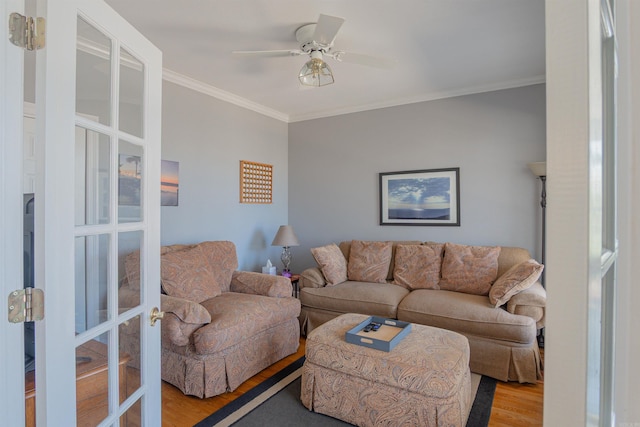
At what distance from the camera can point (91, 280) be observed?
1081mm

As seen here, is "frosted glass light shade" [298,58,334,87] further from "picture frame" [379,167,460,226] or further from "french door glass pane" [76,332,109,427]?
"french door glass pane" [76,332,109,427]

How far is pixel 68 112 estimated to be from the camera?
0.92 meters

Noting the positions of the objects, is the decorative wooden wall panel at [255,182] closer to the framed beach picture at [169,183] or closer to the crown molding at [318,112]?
the crown molding at [318,112]

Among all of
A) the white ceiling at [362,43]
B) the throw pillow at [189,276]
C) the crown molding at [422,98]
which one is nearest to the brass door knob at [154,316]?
the throw pillow at [189,276]

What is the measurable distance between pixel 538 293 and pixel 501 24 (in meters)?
2.02

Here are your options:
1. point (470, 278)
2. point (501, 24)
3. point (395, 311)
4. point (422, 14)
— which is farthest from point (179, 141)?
point (470, 278)

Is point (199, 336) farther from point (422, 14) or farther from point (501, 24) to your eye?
point (501, 24)

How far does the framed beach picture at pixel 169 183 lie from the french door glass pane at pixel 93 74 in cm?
221

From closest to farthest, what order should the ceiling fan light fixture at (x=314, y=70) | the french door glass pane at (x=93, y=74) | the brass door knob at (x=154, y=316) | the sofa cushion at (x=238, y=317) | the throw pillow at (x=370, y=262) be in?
the french door glass pane at (x=93, y=74)
the brass door knob at (x=154, y=316)
the sofa cushion at (x=238, y=317)
the ceiling fan light fixture at (x=314, y=70)
the throw pillow at (x=370, y=262)

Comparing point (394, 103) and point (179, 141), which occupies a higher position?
point (394, 103)

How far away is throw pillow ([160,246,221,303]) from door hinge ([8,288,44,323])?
1790 millimetres

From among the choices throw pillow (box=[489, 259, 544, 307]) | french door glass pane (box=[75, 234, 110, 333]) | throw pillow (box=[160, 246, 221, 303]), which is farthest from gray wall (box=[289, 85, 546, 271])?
french door glass pane (box=[75, 234, 110, 333])

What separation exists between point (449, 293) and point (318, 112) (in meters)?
2.85

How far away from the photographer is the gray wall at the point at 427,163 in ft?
11.2
